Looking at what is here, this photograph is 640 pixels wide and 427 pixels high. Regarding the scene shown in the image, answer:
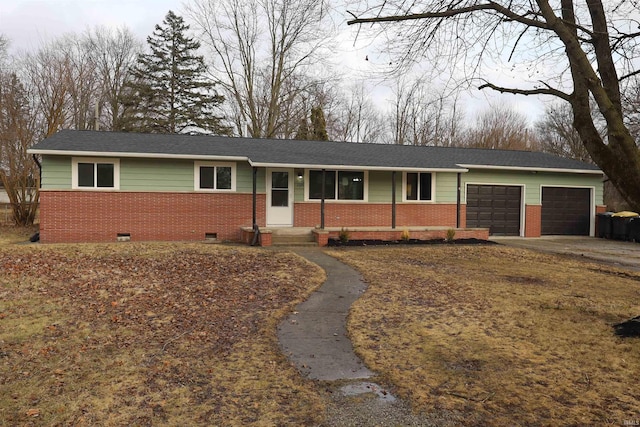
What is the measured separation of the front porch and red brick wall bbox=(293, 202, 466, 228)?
2.55ft

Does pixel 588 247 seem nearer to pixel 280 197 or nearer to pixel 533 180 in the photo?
pixel 533 180

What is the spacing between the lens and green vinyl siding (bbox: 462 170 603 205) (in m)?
18.1

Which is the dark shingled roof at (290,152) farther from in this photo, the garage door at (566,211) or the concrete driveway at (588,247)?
the concrete driveway at (588,247)

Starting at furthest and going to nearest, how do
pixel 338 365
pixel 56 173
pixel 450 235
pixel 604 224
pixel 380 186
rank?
pixel 604 224
pixel 380 186
pixel 450 235
pixel 56 173
pixel 338 365

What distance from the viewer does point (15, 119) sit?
19953mm

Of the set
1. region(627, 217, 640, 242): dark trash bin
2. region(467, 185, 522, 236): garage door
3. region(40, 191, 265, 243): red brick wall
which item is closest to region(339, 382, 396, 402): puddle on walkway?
region(40, 191, 265, 243): red brick wall

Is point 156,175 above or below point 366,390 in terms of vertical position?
above

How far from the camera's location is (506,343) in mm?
5078

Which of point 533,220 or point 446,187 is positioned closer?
point 446,187

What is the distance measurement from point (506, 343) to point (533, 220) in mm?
Answer: 15286

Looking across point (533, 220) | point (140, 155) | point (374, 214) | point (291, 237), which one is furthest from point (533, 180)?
point (140, 155)

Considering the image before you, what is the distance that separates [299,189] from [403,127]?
2418 cm

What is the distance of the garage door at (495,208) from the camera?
18141 mm

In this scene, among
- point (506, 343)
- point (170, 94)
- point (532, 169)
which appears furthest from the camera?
point (170, 94)
